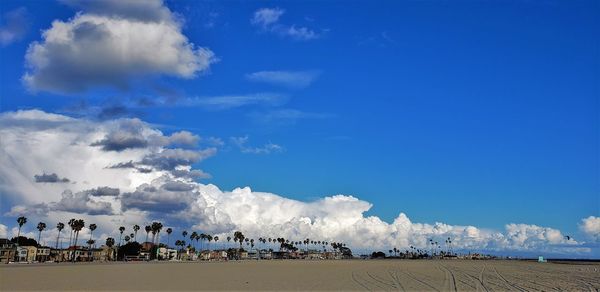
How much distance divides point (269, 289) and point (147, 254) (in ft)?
524

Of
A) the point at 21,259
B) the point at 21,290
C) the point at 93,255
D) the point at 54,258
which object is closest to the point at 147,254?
the point at 93,255

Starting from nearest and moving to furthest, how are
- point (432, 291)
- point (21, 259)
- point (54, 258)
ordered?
1. point (432, 291)
2. point (21, 259)
3. point (54, 258)

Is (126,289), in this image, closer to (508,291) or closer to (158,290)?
(158,290)

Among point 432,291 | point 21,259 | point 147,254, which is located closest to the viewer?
point 432,291

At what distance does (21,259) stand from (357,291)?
14121 cm

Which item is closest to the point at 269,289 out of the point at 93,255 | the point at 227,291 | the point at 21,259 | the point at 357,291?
the point at 227,291

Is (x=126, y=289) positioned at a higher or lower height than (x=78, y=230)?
lower

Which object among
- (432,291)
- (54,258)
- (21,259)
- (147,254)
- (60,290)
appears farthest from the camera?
(147,254)

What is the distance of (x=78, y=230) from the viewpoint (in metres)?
188

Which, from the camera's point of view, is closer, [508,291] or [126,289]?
[508,291]

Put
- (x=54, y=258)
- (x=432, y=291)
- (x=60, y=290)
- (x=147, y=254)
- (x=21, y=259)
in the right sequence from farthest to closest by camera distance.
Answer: (x=147, y=254)
(x=54, y=258)
(x=21, y=259)
(x=60, y=290)
(x=432, y=291)

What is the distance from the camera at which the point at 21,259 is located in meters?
145

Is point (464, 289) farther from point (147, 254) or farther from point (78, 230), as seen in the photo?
point (78, 230)

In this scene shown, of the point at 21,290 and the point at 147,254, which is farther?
the point at 147,254
